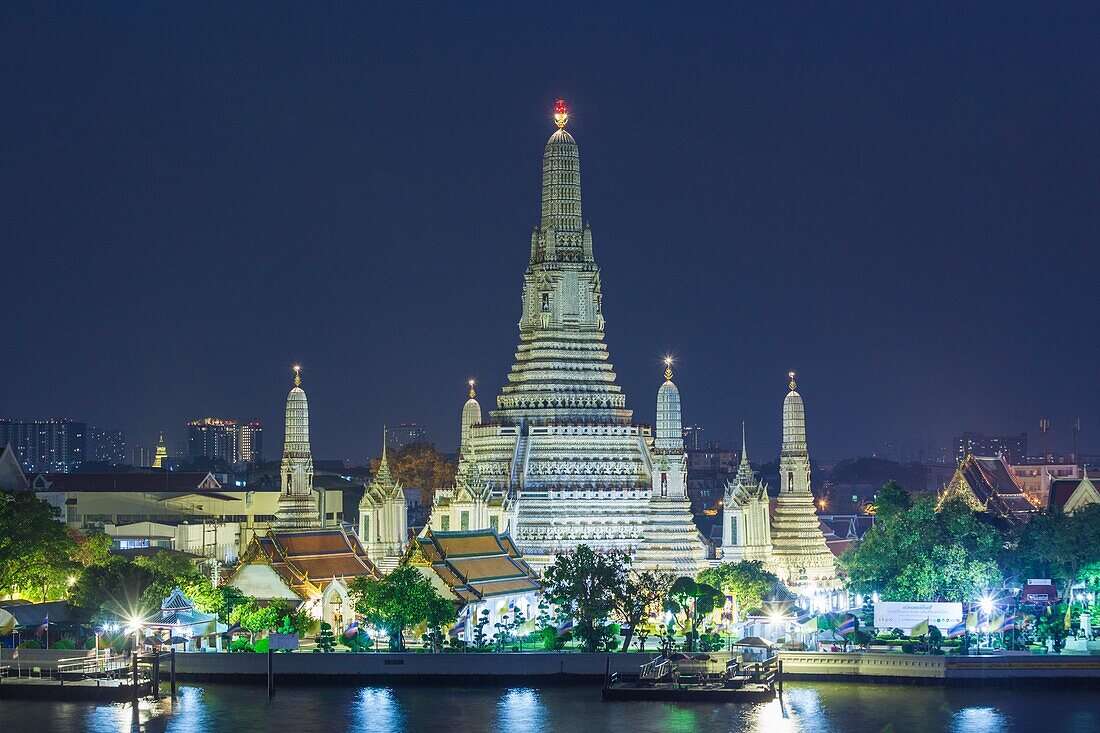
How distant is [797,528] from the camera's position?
7931cm

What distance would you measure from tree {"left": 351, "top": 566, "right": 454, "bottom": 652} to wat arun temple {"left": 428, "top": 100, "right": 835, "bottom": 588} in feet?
34.8

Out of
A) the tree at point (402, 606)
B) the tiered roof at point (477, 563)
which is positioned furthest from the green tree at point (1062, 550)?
the tree at point (402, 606)

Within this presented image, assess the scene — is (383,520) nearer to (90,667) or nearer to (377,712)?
(90,667)

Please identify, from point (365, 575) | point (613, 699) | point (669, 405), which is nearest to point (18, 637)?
point (365, 575)

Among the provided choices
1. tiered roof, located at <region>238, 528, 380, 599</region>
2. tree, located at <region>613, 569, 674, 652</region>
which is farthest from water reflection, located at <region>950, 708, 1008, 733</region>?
tiered roof, located at <region>238, 528, 380, 599</region>

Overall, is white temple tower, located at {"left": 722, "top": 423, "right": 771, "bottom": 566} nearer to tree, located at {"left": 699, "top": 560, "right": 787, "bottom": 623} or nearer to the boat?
tree, located at {"left": 699, "top": 560, "right": 787, "bottom": 623}

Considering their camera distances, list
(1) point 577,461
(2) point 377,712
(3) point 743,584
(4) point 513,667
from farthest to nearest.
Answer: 1. (1) point 577,461
2. (3) point 743,584
3. (4) point 513,667
4. (2) point 377,712

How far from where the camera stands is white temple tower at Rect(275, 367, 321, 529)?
7881 centimetres

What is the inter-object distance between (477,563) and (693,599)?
696cm

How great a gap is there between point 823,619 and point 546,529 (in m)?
10.7

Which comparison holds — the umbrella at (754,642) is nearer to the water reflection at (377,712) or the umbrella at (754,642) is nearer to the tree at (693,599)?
the tree at (693,599)

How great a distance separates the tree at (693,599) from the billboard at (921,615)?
17.1 feet

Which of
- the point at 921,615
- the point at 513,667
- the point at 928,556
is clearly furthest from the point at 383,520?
the point at 921,615

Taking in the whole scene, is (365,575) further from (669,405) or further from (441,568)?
(669,405)
